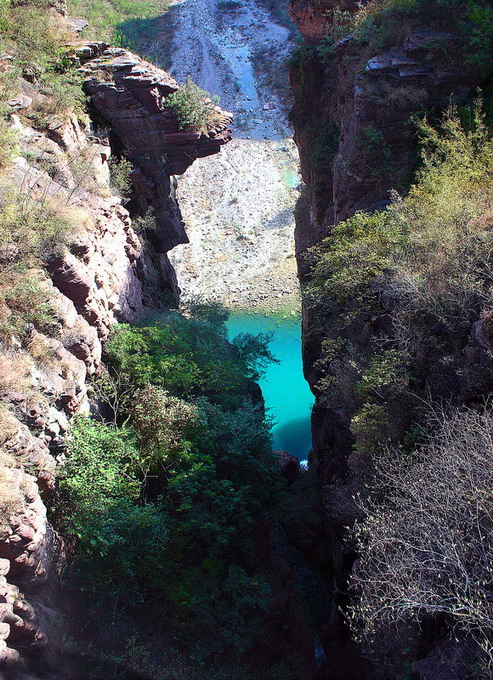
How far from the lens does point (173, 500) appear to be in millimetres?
9008

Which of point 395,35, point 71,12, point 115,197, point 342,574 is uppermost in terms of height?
point 71,12

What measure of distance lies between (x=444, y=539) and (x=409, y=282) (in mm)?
4033

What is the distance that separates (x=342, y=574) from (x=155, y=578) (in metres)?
3.68

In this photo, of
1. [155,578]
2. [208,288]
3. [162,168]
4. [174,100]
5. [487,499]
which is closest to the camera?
[487,499]

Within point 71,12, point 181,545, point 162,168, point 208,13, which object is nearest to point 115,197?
point 162,168

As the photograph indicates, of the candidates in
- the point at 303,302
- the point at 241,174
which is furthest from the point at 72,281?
the point at 241,174

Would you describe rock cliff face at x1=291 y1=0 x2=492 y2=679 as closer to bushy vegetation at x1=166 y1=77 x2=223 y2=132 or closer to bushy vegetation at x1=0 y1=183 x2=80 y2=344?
bushy vegetation at x1=166 y1=77 x2=223 y2=132

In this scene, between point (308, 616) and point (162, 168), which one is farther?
point (162, 168)

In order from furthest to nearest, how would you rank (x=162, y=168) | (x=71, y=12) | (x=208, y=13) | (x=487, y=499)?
(x=208, y=13)
(x=71, y=12)
(x=162, y=168)
(x=487, y=499)

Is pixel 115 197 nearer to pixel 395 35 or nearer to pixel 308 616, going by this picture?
pixel 395 35

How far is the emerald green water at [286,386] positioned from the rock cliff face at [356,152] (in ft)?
12.9

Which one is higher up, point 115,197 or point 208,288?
point 115,197

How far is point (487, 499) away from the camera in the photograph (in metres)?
5.02

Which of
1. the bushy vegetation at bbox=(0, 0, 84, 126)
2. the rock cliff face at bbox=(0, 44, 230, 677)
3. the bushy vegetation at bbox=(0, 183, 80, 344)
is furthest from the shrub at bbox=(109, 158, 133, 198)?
the bushy vegetation at bbox=(0, 183, 80, 344)
